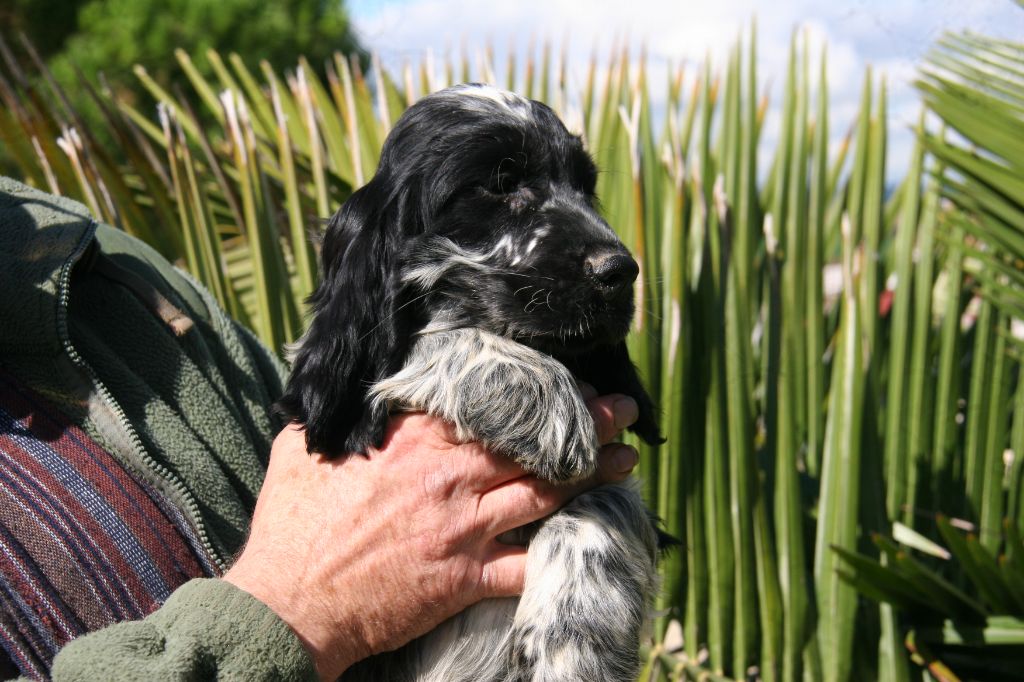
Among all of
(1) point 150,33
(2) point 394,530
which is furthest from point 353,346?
(1) point 150,33

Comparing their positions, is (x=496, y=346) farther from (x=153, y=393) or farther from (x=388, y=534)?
(x=153, y=393)

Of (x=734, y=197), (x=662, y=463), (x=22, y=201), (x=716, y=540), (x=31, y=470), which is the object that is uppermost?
(x=22, y=201)

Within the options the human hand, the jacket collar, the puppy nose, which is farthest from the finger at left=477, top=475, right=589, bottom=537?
the jacket collar

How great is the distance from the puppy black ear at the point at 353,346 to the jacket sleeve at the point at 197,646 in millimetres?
402

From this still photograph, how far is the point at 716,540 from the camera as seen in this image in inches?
123

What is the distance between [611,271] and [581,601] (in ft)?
2.10

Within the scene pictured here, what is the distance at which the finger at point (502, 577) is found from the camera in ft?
6.00

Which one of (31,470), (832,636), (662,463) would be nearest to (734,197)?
(662,463)

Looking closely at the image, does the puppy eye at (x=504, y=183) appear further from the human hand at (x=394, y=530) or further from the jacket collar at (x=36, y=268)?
the jacket collar at (x=36, y=268)

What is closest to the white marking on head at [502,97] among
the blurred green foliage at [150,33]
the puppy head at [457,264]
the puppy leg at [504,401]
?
the puppy head at [457,264]

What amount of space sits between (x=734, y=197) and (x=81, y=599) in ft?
9.07

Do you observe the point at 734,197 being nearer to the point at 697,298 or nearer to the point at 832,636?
the point at 697,298

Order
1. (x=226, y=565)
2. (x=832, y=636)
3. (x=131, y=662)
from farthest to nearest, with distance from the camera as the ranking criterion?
(x=832, y=636) < (x=226, y=565) < (x=131, y=662)

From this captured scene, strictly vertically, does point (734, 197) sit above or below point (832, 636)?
above
